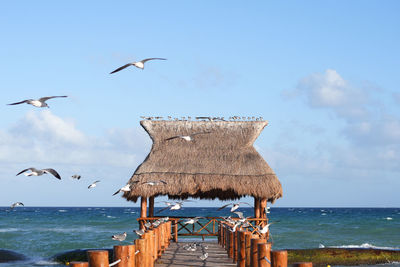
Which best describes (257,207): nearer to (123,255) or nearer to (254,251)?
(254,251)

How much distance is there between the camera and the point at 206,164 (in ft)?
76.5

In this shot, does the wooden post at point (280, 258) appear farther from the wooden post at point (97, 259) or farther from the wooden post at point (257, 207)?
the wooden post at point (257, 207)

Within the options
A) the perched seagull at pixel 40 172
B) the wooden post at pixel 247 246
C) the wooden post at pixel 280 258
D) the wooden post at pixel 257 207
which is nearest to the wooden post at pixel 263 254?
the wooden post at pixel 280 258

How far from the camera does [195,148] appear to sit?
79.9 ft

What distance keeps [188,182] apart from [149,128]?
392 cm

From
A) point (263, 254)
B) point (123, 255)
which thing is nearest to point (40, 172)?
point (123, 255)

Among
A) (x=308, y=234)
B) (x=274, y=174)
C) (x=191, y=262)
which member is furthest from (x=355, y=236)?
(x=191, y=262)

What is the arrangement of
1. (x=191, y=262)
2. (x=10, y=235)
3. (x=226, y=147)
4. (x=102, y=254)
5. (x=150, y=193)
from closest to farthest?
(x=102, y=254)
(x=191, y=262)
(x=150, y=193)
(x=226, y=147)
(x=10, y=235)

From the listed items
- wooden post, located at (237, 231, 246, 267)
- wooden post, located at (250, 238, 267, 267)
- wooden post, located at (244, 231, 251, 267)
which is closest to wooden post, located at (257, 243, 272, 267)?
wooden post, located at (250, 238, 267, 267)

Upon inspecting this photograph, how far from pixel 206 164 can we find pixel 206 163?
73mm

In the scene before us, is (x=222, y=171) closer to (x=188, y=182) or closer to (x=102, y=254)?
(x=188, y=182)

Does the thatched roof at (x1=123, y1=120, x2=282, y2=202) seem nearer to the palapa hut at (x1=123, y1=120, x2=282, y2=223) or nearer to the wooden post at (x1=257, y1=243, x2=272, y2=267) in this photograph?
the palapa hut at (x1=123, y1=120, x2=282, y2=223)

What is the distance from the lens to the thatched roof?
22219mm

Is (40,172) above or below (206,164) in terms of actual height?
below
